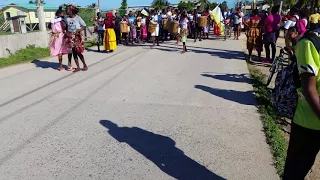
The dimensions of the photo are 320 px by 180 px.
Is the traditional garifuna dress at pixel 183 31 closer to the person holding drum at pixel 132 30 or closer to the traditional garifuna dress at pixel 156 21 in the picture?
the traditional garifuna dress at pixel 156 21

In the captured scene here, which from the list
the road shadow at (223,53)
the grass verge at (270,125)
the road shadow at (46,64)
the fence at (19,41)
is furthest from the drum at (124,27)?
the grass verge at (270,125)

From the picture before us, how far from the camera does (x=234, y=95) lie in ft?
20.5

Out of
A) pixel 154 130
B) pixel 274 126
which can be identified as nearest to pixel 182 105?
pixel 154 130

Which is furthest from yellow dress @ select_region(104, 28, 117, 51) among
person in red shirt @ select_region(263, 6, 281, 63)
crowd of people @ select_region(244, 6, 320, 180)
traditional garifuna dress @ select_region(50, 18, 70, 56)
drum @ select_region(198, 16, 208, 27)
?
crowd of people @ select_region(244, 6, 320, 180)

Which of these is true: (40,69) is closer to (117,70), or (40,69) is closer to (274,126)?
(117,70)

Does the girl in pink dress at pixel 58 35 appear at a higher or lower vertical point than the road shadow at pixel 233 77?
higher

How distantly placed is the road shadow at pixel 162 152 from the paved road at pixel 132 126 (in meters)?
0.01

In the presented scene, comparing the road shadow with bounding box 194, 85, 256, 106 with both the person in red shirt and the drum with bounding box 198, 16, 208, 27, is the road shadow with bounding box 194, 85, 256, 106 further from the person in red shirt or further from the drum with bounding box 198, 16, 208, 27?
the drum with bounding box 198, 16, 208, 27

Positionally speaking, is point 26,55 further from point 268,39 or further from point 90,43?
point 268,39

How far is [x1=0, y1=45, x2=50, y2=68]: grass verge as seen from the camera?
10.2 m

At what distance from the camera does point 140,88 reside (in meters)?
6.82

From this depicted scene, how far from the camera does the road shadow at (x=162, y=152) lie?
3.37 m

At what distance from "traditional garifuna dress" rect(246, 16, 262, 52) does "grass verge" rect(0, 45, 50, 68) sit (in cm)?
748

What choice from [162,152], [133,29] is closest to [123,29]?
[133,29]
